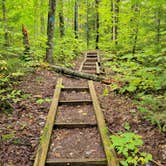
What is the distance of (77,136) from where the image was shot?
211 inches

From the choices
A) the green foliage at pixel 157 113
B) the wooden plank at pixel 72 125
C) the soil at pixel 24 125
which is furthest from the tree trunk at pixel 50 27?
the green foliage at pixel 157 113

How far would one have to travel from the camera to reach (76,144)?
16.4 ft

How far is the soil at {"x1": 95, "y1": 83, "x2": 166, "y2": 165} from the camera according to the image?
4.63 metres

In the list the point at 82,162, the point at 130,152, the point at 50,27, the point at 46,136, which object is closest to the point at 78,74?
the point at 50,27

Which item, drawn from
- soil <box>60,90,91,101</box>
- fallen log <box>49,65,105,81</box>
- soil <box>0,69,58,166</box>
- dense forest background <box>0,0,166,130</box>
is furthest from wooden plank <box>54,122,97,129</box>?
fallen log <box>49,65,105,81</box>

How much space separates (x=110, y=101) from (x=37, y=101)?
2.11 m

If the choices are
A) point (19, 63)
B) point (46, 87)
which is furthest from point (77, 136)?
point (19, 63)

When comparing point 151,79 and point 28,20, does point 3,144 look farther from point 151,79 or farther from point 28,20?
point 28,20

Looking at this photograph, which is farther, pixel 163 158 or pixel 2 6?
pixel 2 6

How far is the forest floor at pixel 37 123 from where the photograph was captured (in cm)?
462

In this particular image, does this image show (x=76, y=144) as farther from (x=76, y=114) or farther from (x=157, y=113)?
(x=157, y=113)

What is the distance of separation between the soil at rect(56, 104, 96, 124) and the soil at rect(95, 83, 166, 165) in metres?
0.38

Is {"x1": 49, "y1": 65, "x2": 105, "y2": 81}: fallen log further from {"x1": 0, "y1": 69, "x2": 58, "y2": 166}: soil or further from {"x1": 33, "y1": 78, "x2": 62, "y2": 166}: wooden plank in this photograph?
{"x1": 33, "y1": 78, "x2": 62, "y2": 166}: wooden plank

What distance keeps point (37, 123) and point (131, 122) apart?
2.19m
